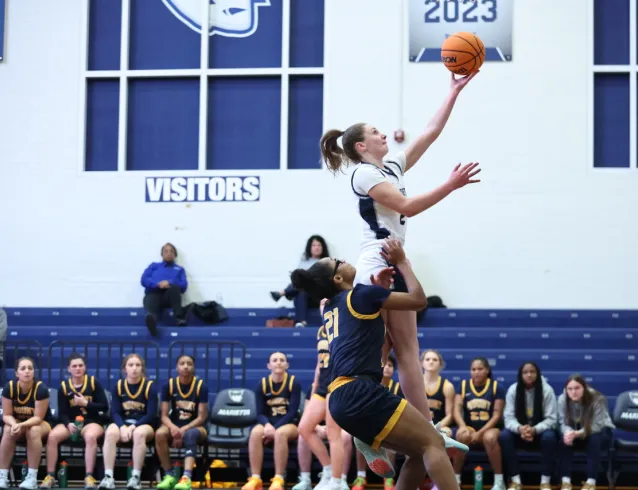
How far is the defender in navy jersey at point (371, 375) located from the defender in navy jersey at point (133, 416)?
179 inches

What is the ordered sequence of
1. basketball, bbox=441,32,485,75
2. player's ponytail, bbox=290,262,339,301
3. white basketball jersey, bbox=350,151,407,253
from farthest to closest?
1. basketball, bbox=441,32,485,75
2. white basketball jersey, bbox=350,151,407,253
3. player's ponytail, bbox=290,262,339,301

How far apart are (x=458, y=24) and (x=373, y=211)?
363 inches

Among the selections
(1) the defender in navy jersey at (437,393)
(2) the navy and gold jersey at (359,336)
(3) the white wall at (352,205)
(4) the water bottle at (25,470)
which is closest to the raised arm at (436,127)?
(2) the navy and gold jersey at (359,336)

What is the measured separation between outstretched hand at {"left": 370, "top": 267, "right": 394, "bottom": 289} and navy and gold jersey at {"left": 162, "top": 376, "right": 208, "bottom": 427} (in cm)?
496

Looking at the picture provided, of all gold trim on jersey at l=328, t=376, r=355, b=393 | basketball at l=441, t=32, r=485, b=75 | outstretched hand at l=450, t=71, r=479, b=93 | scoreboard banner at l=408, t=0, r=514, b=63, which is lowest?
gold trim on jersey at l=328, t=376, r=355, b=393

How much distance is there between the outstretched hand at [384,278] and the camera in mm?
5512

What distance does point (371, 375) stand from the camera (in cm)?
558

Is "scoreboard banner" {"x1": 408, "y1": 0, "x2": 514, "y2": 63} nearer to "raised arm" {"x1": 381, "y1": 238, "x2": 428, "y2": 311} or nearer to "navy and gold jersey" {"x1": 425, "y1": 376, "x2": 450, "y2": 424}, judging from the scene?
"navy and gold jersey" {"x1": 425, "y1": 376, "x2": 450, "y2": 424}

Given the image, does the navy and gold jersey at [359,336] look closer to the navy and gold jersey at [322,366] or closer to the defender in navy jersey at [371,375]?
the defender in navy jersey at [371,375]

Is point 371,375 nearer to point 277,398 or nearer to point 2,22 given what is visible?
point 277,398

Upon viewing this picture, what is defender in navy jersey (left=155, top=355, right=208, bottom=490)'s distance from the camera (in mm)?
9844

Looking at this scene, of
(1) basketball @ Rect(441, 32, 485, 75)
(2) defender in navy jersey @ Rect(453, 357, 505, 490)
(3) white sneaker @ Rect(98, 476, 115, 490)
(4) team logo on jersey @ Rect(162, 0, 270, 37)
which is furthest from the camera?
(4) team logo on jersey @ Rect(162, 0, 270, 37)

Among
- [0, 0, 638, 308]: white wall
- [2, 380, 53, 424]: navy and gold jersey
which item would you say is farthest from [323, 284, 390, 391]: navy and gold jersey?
[0, 0, 638, 308]: white wall

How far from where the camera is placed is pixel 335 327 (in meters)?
5.69
